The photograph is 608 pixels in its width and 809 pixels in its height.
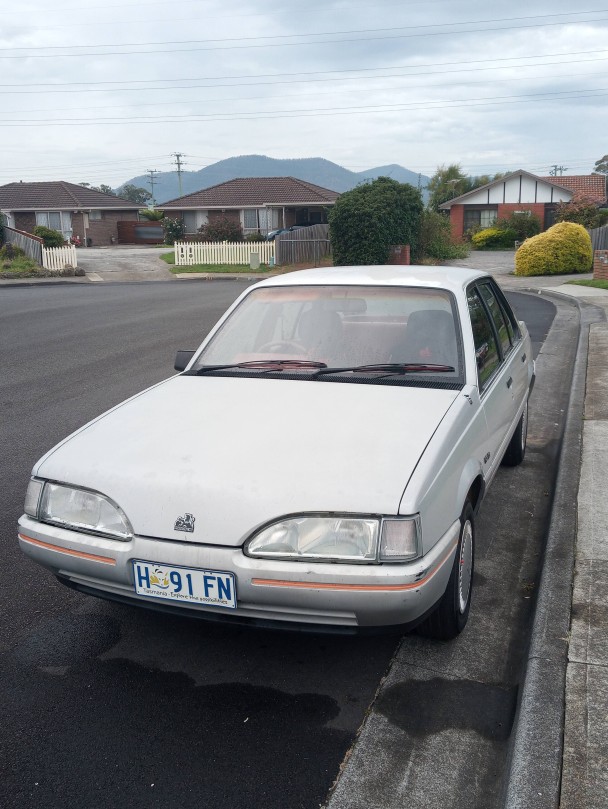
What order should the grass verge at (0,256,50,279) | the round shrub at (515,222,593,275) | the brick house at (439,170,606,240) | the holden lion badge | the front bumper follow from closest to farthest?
the front bumper, the holden lion badge, the round shrub at (515,222,593,275), the grass verge at (0,256,50,279), the brick house at (439,170,606,240)

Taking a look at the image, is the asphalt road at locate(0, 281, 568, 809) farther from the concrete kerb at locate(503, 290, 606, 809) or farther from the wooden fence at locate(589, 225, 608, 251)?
the wooden fence at locate(589, 225, 608, 251)

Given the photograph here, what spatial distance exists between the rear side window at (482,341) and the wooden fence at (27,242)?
30.3 meters

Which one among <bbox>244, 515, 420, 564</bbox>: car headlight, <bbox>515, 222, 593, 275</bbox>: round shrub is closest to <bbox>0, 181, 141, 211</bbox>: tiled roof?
<bbox>515, 222, 593, 275</bbox>: round shrub

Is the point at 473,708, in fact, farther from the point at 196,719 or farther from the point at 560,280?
the point at 560,280

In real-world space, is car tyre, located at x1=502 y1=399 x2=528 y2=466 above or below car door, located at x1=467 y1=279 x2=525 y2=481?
below

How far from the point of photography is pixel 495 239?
48.1 meters

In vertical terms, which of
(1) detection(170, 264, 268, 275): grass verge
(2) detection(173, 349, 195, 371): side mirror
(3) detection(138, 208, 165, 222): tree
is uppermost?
(3) detection(138, 208, 165, 222): tree

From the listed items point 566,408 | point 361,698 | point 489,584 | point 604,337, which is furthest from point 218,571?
point 604,337

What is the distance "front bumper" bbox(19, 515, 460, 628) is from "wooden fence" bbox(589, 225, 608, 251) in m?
28.7

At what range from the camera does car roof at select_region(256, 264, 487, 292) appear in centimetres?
468

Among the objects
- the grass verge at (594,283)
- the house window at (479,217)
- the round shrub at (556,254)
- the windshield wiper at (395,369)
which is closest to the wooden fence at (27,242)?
the round shrub at (556,254)

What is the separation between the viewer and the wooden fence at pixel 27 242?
107 feet

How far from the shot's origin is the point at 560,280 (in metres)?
25.3

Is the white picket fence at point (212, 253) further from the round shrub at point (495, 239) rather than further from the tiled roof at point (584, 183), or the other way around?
the tiled roof at point (584, 183)
